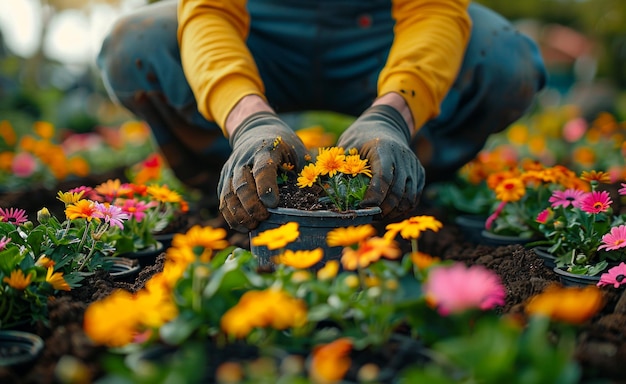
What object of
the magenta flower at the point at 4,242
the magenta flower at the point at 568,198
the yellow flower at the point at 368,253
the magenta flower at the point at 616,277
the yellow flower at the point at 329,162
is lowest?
the magenta flower at the point at 568,198

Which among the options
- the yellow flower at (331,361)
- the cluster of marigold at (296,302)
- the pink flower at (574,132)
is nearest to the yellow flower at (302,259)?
the cluster of marigold at (296,302)

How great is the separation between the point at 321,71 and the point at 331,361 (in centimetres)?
185

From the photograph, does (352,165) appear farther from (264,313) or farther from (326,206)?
(264,313)

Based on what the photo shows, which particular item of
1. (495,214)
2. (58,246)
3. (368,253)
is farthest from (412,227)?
(495,214)

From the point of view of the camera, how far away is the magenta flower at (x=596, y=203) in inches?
67.9

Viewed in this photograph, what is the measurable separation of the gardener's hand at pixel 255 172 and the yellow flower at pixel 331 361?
1.88 feet

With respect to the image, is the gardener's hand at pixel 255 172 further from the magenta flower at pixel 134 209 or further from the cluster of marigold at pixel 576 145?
the cluster of marigold at pixel 576 145

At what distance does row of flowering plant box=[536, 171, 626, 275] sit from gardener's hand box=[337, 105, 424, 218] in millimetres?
392

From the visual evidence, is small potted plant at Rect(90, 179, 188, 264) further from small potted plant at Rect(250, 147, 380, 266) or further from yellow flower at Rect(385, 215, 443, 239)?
yellow flower at Rect(385, 215, 443, 239)

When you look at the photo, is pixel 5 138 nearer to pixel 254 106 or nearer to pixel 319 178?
pixel 254 106

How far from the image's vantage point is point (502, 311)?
1496 millimetres

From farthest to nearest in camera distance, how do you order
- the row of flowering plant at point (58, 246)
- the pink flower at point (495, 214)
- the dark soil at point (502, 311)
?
the pink flower at point (495, 214)
the row of flowering plant at point (58, 246)
the dark soil at point (502, 311)

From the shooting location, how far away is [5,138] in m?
4.09

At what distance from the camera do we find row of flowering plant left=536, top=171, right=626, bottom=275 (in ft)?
5.51
